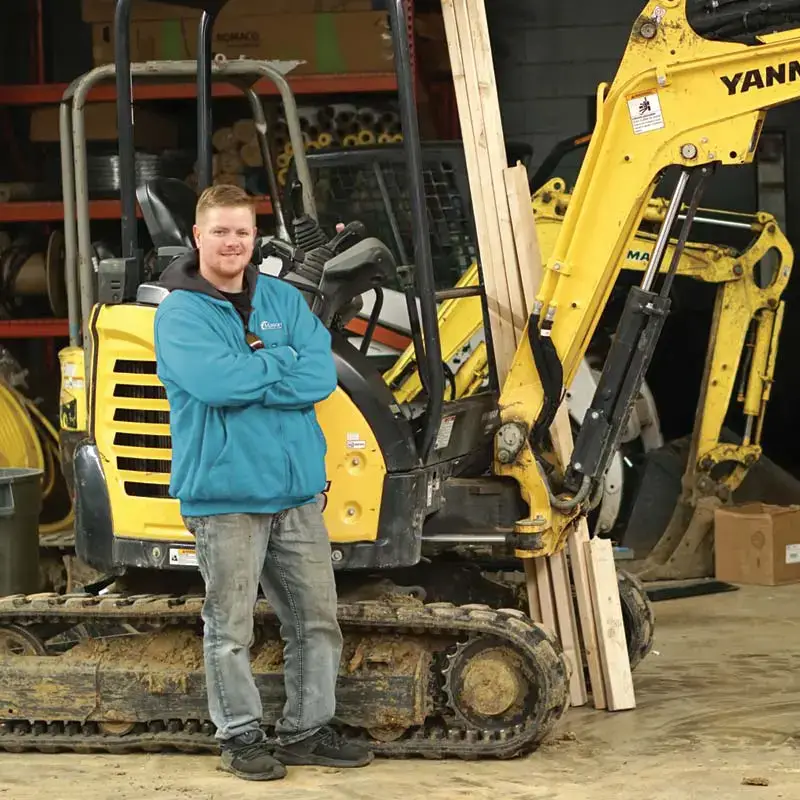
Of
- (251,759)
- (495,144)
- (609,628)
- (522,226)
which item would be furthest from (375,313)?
(251,759)

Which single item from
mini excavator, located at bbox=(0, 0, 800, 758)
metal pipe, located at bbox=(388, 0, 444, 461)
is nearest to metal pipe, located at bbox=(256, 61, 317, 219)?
mini excavator, located at bbox=(0, 0, 800, 758)

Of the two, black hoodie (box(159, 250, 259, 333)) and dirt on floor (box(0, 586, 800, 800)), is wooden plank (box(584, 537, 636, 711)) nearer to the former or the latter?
dirt on floor (box(0, 586, 800, 800))

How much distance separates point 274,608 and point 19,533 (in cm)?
217

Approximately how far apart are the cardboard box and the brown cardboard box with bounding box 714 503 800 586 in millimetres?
3127

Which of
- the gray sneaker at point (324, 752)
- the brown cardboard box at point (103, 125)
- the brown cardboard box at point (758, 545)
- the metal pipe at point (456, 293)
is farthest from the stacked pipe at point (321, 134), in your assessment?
the gray sneaker at point (324, 752)

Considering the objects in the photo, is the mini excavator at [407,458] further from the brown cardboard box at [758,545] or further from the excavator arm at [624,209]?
the brown cardboard box at [758,545]

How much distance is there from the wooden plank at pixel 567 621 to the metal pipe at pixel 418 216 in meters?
1.04

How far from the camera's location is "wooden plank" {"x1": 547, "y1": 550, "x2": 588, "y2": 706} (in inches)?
251

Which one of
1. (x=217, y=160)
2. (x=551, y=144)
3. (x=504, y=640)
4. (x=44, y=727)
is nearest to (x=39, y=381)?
(x=217, y=160)

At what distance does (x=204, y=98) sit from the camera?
627cm

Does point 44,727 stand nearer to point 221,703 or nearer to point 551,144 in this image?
point 221,703

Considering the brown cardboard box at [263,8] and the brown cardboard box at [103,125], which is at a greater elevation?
the brown cardboard box at [263,8]

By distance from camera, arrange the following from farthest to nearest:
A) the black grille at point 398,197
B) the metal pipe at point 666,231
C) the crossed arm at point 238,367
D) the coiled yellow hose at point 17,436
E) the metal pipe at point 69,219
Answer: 1. the coiled yellow hose at point 17,436
2. the black grille at point 398,197
3. the metal pipe at point 69,219
4. the metal pipe at point 666,231
5. the crossed arm at point 238,367

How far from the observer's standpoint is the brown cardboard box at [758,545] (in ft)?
30.3
